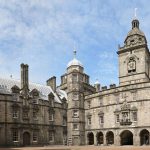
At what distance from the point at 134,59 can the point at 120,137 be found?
15662 millimetres

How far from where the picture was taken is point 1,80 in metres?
53.6

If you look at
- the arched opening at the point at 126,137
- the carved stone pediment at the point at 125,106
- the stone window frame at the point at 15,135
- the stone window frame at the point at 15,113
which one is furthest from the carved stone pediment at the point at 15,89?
the arched opening at the point at 126,137

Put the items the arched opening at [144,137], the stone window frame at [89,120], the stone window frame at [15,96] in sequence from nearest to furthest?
the stone window frame at [15,96] → the arched opening at [144,137] → the stone window frame at [89,120]

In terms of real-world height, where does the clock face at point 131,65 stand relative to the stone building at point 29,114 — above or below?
above

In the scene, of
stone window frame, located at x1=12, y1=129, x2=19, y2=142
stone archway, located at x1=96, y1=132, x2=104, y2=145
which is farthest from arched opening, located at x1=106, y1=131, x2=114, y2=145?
stone window frame, located at x1=12, y1=129, x2=19, y2=142

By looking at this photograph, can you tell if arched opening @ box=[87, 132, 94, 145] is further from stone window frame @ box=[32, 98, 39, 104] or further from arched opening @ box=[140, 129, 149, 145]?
stone window frame @ box=[32, 98, 39, 104]

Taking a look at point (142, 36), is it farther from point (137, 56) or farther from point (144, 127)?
point (144, 127)

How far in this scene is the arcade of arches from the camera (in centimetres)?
5269

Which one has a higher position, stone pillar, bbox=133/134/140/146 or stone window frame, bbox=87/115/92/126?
stone window frame, bbox=87/115/92/126

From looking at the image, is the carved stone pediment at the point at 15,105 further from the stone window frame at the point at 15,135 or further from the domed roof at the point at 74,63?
the domed roof at the point at 74,63

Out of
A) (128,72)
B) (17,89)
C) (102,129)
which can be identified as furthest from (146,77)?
(17,89)

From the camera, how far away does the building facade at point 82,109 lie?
5116 cm

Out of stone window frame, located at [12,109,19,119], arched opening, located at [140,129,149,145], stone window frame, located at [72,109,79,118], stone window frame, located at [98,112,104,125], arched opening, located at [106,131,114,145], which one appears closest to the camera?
stone window frame, located at [12,109,19,119]

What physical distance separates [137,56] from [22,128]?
84.1ft
